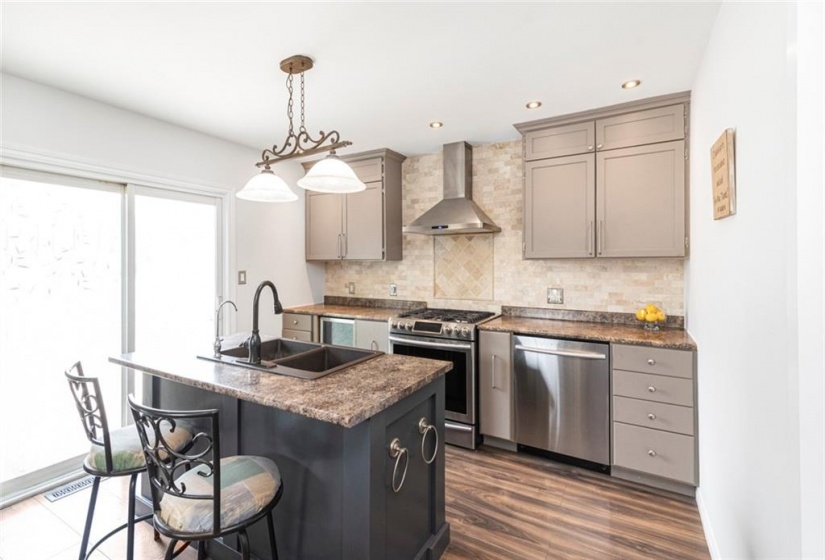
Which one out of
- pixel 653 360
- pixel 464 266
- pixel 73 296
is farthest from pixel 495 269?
pixel 73 296

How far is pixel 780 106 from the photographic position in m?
1.01

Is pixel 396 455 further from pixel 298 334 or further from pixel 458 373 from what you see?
pixel 298 334

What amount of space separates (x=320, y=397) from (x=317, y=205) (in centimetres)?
322

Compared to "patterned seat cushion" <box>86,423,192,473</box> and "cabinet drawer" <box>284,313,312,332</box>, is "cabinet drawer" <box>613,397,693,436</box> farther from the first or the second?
"cabinet drawer" <box>284,313,312,332</box>

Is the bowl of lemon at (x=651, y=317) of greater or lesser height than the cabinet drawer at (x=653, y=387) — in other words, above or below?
above

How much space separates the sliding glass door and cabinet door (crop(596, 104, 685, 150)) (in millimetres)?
3037

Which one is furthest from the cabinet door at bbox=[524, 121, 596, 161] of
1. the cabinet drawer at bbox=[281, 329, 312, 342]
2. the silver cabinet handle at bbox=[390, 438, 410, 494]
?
the cabinet drawer at bbox=[281, 329, 312, 342]

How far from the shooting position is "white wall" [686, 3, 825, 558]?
2.95 feet

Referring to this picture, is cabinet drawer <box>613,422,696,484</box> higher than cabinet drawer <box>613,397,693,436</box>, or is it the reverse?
cabinet drawer <box>613,397,693,436</box>

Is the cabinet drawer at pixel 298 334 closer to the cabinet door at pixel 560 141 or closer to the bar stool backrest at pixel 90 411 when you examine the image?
the bar stool backrest at pixel 90 411

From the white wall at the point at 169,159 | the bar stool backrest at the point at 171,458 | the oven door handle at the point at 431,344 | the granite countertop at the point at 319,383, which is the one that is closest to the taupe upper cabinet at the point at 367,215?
the white wall at the point at 169,159

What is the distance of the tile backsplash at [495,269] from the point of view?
9.95 feet

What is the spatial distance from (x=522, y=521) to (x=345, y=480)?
131 cm

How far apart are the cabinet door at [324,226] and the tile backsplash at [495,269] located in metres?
0.38
